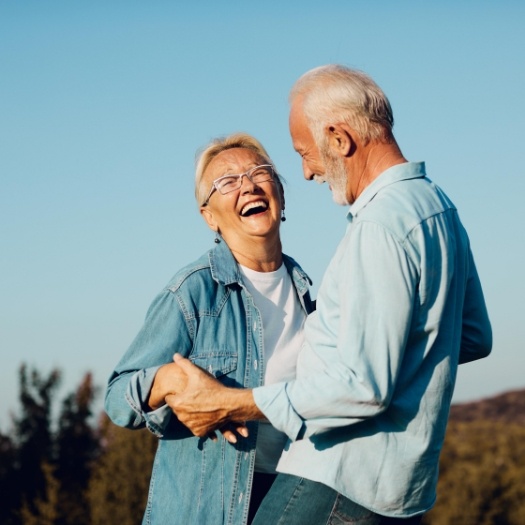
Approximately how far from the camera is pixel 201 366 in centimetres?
420

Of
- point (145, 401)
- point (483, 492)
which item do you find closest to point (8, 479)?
point (483, 492)

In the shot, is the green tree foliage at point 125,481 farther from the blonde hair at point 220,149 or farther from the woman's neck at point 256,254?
the woman's neck at point 256,254

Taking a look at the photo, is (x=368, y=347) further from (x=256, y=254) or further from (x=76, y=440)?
(x=76, y=440)

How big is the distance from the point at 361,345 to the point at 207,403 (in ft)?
2.40

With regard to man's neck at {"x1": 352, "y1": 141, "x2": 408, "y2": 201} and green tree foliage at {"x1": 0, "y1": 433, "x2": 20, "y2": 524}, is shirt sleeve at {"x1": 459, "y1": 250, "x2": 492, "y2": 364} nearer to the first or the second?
man's neck at {"x1": 352, "y1": 141, "x2": 408, "y2": 201}

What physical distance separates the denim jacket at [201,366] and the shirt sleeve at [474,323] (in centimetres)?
92

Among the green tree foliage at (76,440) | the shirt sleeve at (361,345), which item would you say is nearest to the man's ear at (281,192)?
the shirt sleeve at (361,345)

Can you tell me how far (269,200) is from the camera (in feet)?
15.4

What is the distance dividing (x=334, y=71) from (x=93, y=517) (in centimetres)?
2474

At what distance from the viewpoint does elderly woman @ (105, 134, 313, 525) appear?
13.5 ft

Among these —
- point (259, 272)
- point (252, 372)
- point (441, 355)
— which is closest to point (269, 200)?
point (259, 272)

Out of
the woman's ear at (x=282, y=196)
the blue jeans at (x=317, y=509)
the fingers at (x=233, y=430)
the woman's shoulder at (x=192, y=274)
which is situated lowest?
the blue jeans at (x=317, y=509)

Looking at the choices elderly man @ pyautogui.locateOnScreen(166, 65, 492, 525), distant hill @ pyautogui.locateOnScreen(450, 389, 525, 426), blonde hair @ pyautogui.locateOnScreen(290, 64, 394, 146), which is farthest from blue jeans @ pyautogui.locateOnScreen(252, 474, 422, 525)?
distant hill @ pyautogui.locateOnScreen(450, 389, 525, 426)

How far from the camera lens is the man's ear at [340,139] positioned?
139 inches
